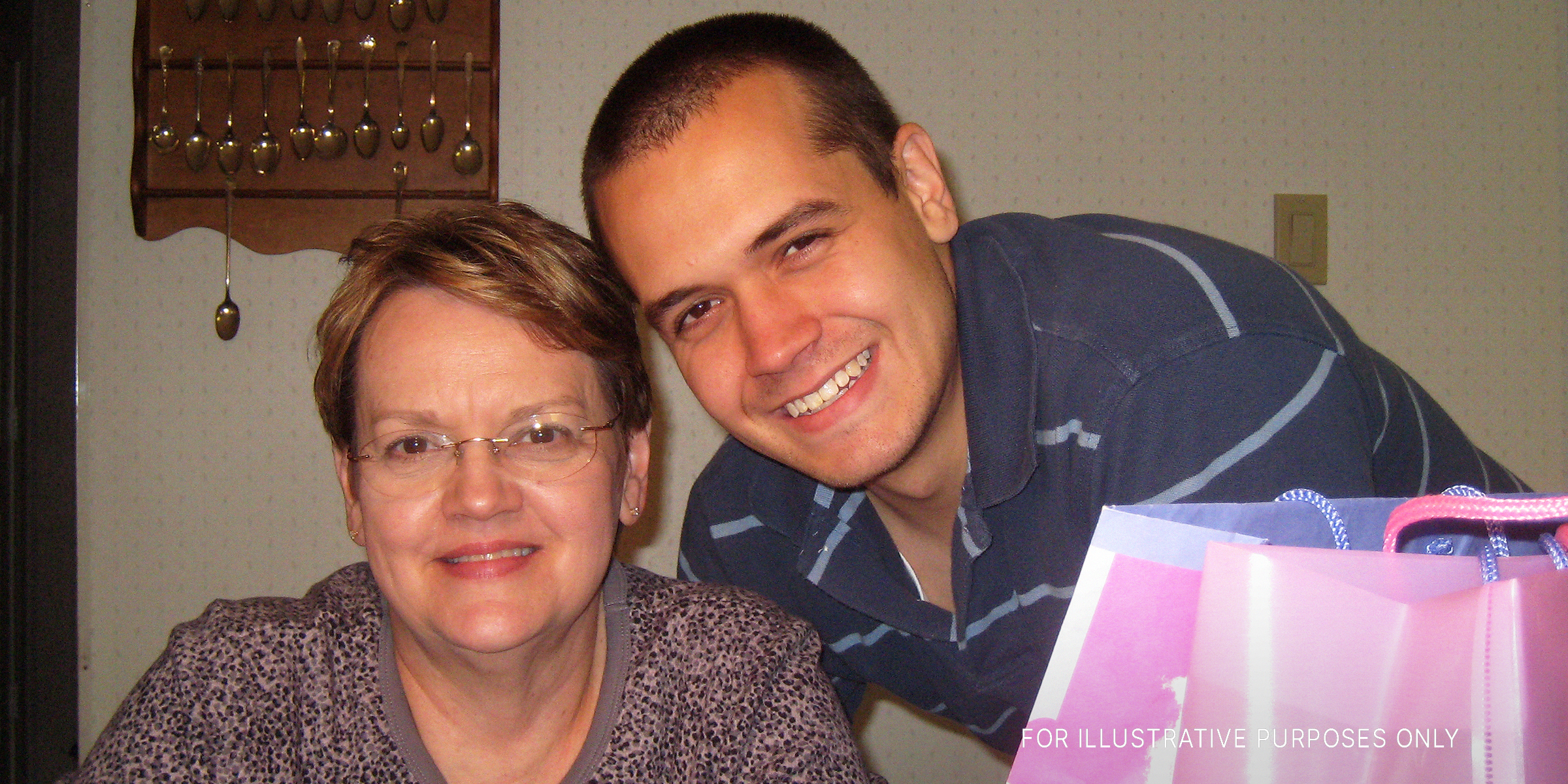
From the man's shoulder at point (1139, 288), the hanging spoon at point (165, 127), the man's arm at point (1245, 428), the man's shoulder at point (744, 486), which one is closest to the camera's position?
the man's arm at point (1245, 428)

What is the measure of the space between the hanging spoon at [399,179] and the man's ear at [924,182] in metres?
1.19

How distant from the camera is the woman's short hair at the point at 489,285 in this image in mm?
921

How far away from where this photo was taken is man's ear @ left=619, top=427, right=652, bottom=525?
3.35 feet

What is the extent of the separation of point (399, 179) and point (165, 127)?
459 millimetres

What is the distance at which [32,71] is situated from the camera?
1.77 meters

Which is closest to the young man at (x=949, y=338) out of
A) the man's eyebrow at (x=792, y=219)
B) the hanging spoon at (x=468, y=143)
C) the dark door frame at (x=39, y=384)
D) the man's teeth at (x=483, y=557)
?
the man's eyebrow at (x=792, y=219)

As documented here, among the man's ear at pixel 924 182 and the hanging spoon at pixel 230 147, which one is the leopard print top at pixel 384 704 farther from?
the hanging spoon at pixel 230 147

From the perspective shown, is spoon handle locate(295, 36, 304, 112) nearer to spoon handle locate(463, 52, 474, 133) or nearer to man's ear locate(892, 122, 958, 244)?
spoon handle locate(463, 52, 474, 133)

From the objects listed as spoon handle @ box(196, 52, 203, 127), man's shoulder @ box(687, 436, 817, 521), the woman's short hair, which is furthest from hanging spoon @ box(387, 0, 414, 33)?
man's shoulder @ box(687, 436, 817, 521)

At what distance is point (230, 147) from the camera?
72.0 inches

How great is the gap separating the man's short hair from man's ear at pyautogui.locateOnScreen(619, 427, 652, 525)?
0.78 feet

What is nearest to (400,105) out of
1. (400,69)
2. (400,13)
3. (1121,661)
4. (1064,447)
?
(400,69)

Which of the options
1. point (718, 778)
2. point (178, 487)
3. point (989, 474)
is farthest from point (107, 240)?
point (989, 474)

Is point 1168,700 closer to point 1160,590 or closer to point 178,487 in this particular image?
point 1160,590
